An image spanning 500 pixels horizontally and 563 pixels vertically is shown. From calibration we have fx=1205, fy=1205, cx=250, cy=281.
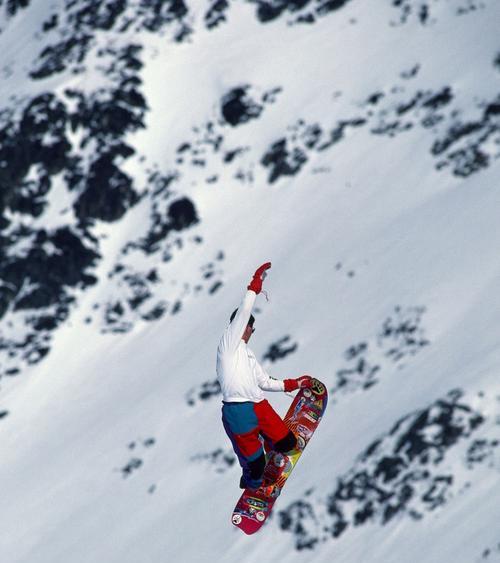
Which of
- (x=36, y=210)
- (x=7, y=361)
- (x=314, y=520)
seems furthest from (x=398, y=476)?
(x=36, y=210)

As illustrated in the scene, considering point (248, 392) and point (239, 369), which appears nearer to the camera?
point (239, 369)

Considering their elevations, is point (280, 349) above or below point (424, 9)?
below

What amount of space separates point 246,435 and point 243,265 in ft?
192

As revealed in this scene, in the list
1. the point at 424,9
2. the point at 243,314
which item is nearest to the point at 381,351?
the point at 424,9

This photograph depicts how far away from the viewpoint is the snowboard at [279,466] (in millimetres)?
16312

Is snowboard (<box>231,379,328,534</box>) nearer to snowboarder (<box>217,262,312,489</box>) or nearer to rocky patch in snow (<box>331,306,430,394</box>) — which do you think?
snowboarder (<box>217,262,312,489</box>)

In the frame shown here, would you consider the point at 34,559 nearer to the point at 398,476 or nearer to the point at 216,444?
the point at 216,444

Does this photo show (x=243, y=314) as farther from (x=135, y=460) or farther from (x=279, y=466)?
(x=135, y=460)

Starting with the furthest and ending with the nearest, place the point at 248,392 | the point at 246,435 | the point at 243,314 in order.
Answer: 1. the point at 246,435
2. the point at 248,392
3. the point at 243,314

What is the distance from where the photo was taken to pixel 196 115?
271 ft

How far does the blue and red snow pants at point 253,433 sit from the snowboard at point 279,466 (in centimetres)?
45

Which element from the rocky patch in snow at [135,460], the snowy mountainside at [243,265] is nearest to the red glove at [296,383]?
the snowy mountainside at [243,265]

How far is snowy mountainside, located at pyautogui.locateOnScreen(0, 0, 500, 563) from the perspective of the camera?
6106 centimetres

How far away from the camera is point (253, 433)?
1532cm
